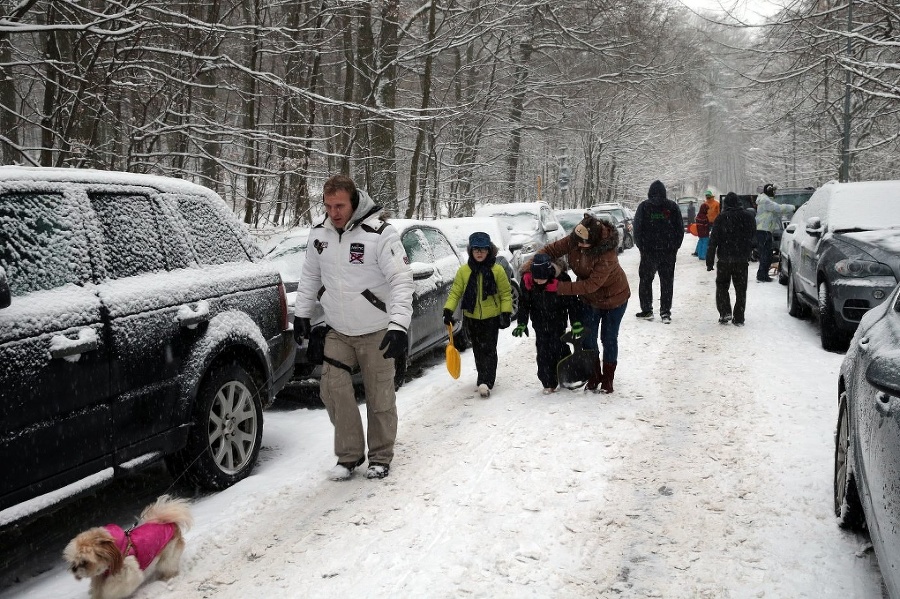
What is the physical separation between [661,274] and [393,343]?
689cm

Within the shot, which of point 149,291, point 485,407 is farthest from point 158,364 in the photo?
point 485,407

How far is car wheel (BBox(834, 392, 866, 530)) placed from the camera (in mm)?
3439

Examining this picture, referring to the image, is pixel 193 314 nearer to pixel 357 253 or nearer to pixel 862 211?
pixel 357 253

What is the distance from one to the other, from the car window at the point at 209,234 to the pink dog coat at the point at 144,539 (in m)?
1.82

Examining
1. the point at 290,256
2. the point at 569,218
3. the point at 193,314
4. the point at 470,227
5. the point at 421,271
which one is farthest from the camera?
the point at 569,218

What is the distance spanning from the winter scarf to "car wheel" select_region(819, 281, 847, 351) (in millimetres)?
4063

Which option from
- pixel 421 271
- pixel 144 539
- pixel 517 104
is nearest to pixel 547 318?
pixel 421 271

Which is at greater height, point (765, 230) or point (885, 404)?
point (765, 230)

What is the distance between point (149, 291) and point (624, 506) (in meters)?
3.01

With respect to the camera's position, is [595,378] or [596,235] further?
[595,378]

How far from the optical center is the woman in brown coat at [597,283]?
6398mm

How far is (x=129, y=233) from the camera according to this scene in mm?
3971

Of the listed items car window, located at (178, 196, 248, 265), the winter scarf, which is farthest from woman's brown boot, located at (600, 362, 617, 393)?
car window, located at (178, 196, 248, 265)

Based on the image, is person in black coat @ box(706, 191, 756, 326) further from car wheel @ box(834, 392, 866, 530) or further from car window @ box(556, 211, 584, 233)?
car window @ box(556, 211, 584, 233)
